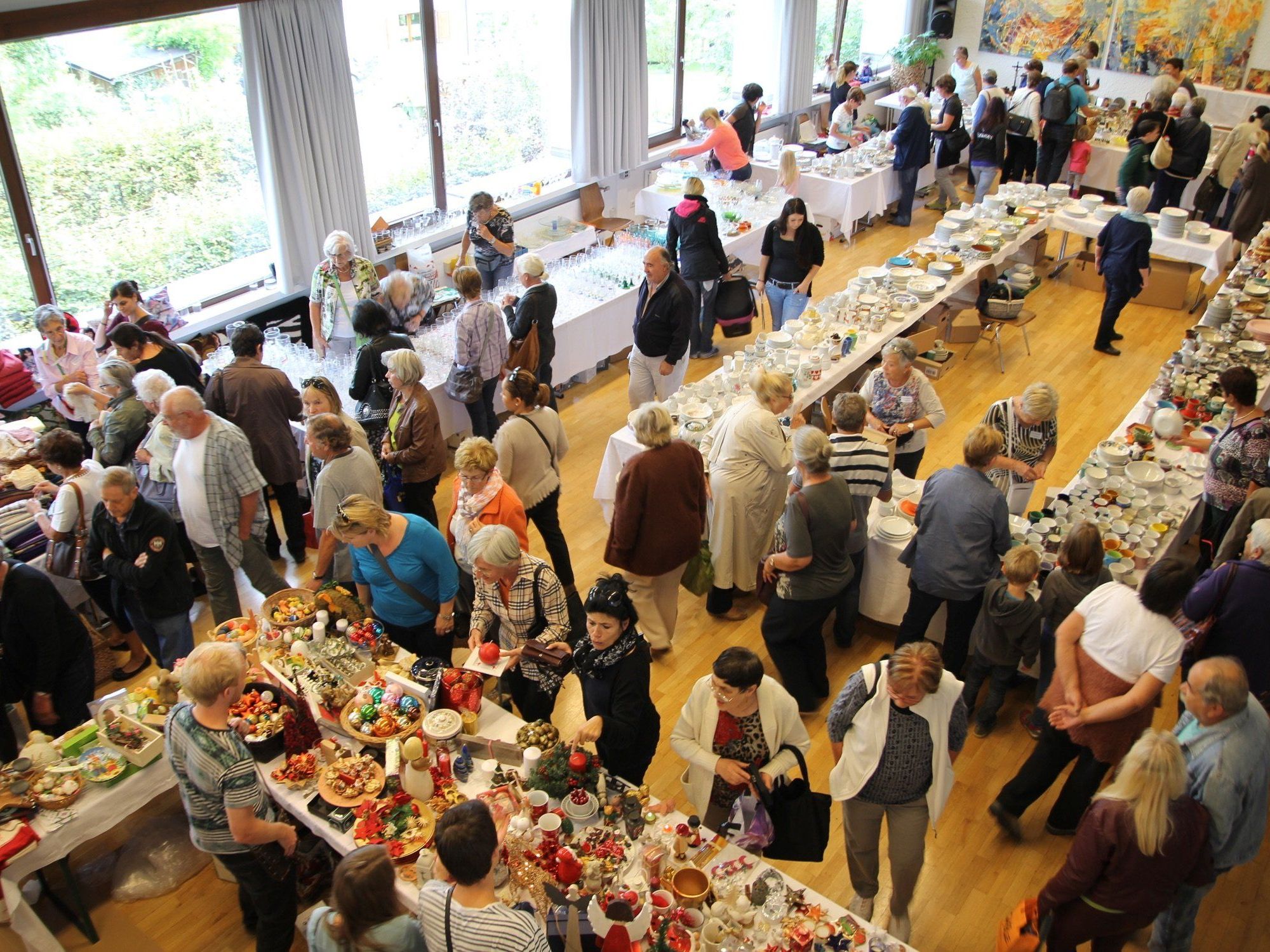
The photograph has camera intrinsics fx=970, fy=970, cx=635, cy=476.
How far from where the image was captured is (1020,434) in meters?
4.86

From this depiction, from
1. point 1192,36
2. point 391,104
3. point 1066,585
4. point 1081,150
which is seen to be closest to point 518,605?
point 1066,585

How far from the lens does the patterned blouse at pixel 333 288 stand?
20.4ft

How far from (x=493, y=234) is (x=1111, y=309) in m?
5.03

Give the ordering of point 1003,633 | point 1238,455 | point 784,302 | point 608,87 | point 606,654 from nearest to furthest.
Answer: point 606,654
point 1003,633
point 1238,455
point 784,302
point 608,87

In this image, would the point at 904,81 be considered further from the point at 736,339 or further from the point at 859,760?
the point at 859,760

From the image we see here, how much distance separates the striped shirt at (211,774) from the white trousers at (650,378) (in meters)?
3.82

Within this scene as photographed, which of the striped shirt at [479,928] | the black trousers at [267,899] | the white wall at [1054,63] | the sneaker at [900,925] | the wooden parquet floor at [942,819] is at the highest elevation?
the white wall at [1054,63]

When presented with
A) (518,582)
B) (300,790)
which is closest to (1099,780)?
(518,582)

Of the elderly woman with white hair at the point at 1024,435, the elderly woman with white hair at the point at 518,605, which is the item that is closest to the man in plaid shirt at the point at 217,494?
the elderly woman with white hair at the point at 518,605

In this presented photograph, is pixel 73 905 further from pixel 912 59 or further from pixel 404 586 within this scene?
pixel 912 59

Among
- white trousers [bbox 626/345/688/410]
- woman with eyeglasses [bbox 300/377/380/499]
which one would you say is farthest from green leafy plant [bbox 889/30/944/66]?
woman with eyeglasses [bbox 300/377/380/499]

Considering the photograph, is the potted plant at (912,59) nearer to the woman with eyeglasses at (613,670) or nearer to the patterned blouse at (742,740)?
the woman with eyeglasses at (613,670)

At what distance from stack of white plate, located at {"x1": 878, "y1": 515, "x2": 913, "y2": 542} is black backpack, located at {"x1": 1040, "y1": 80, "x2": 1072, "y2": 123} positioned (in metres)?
7.34

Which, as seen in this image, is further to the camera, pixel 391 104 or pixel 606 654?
pixel 391 104
